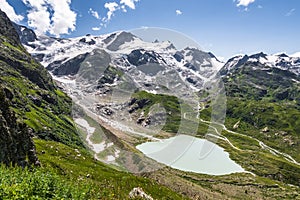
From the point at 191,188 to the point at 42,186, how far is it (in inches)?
4304

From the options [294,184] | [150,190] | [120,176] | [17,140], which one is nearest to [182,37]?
[17,140]

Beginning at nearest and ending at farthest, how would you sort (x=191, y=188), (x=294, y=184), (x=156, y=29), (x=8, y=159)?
(x=8, y=159)
(x=156, y=29)
(x=191, y=188)
(x=294, y=184)

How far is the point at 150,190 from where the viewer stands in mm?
72750

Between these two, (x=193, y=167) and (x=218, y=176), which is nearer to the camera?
(x=218, y=176)

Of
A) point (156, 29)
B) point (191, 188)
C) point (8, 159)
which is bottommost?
point (191, 188)

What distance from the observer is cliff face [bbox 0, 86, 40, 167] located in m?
25.5

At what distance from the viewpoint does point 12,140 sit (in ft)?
90.4

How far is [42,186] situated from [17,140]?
65.4 ft

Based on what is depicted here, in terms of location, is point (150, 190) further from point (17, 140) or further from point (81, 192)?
point (81, 192)

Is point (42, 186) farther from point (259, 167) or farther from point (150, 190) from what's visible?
point (259, 167)

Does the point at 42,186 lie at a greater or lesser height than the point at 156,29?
lesser

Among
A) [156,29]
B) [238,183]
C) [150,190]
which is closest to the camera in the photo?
[156,29]

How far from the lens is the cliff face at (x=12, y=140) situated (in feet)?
83.6

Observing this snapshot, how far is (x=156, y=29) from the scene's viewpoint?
29375 millimetres
